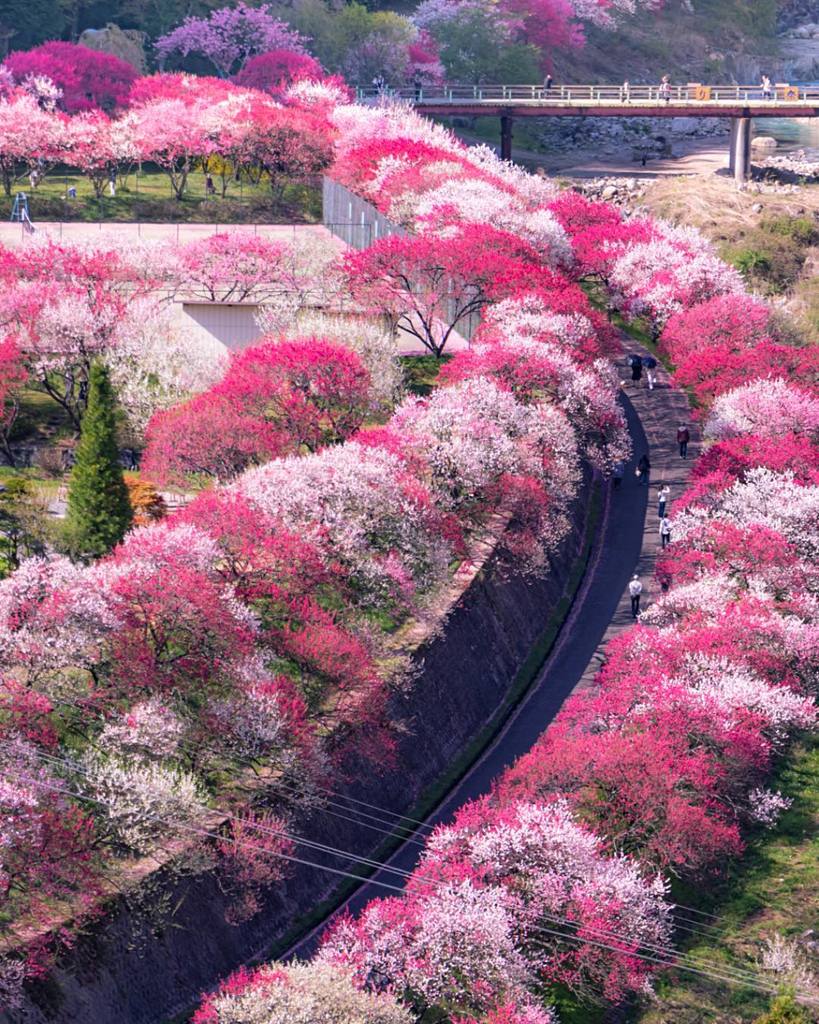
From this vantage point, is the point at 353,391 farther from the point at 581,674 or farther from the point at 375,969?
the point at 375,969

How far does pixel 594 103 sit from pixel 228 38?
24436mm

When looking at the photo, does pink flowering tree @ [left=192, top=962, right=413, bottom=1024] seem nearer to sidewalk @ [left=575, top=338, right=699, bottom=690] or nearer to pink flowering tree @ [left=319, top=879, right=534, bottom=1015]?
pink flowering tree @ [left=319, top=879, right=534, bottom=1015]

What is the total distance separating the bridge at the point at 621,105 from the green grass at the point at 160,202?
2323cm

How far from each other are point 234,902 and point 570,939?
8197 mm

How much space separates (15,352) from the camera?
7800 centimetres

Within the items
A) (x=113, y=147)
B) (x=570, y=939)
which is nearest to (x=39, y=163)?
(x=113, y=147)

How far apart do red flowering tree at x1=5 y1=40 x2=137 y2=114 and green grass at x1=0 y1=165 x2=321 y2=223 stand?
9.60 m

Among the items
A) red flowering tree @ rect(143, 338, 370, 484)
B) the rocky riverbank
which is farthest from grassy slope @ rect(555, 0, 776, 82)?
red flowering tree @ rect(143, 338, 370, 484)

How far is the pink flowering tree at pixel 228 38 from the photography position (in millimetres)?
143375

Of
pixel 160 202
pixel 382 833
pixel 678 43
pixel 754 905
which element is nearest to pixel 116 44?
pixel 160 202

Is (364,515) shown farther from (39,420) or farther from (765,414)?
(765,414)

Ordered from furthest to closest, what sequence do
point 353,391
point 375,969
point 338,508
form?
point 353,391 < point 338,508 < point 375,969

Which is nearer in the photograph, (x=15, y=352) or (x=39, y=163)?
(x=15, y=352)

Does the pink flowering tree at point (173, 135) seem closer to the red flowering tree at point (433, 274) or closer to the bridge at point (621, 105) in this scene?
the bridge at point (621, 105)
